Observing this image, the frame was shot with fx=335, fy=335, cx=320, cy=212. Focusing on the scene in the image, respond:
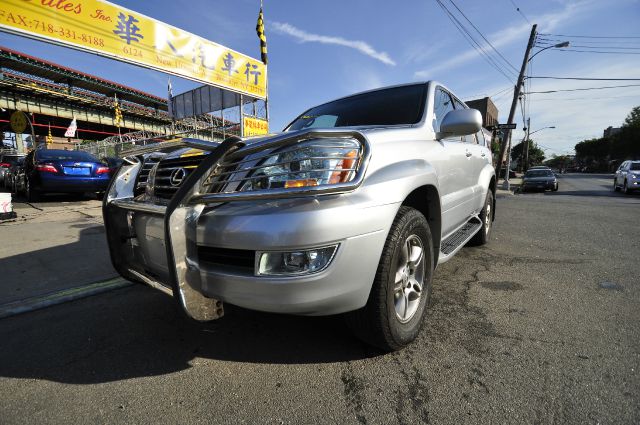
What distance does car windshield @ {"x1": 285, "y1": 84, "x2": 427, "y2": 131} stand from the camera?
2768 millimetres

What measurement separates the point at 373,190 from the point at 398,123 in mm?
1264

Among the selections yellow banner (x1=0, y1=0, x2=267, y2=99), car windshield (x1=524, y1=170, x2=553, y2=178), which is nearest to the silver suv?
yellow banner (x1=0, y1=0, x2=267, y2=99)

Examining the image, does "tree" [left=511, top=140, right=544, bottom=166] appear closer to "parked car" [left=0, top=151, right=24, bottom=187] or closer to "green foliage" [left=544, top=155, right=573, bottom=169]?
"green foliage" [left=544, top=155, right=573, bottom=169]

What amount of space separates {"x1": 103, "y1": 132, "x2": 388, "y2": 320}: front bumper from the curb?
1.70 metres

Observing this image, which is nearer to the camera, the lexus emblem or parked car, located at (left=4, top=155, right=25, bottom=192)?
the lexus emblem

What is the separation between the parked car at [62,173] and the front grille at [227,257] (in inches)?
310

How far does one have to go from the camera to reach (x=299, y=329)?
7.28 feet

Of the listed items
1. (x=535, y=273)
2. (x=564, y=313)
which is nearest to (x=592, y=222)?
(x=535, y=273)

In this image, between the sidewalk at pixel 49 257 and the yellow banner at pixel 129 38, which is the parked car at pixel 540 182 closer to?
the yellow banner at pixel 129 38

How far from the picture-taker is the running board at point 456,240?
2.59 meters

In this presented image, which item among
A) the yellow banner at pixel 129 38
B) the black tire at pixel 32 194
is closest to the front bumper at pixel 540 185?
the yellow banner at pixel 129 38

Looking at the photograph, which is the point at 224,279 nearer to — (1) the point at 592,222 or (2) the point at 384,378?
(2) the point at 384,378

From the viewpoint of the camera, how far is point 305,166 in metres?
1.63

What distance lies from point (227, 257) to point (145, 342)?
40.4 inches
